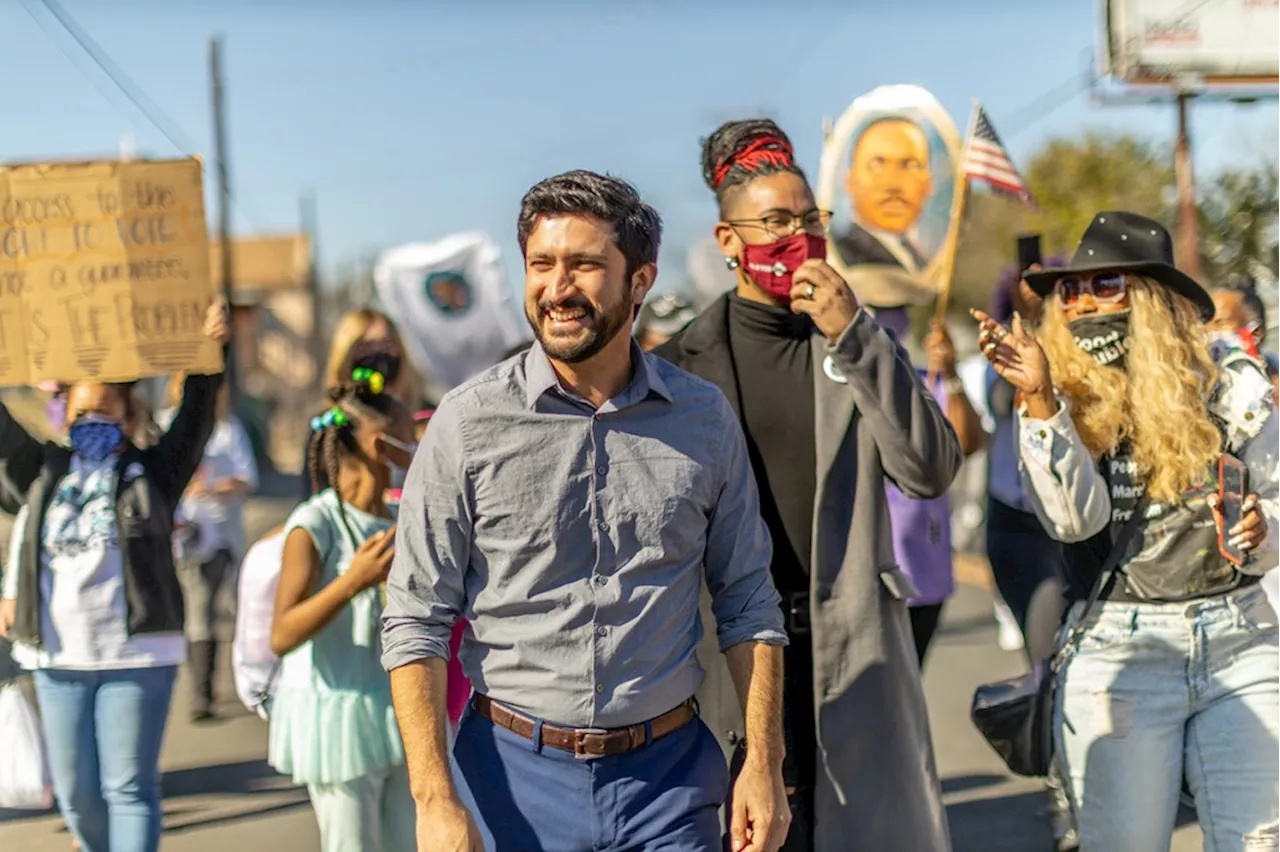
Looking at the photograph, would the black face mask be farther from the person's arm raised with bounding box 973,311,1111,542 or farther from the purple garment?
the purple garment

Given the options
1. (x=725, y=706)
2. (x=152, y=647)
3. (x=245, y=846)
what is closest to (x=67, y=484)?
(x=152, y=647)

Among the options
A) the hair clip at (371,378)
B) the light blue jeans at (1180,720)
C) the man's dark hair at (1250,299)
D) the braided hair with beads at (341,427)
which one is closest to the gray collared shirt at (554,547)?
the light blue jeans at (1180,720)

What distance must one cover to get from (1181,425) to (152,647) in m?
3.17

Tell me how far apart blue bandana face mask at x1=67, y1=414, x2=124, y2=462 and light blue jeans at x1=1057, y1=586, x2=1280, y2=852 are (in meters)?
3.15

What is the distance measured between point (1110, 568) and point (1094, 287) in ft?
2.46

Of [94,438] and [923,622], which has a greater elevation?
[94,438]

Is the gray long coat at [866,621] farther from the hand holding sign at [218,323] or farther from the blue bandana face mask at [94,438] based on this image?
the blue bandana face mask at [94,438]

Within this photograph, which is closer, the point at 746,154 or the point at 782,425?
the point at 782,425

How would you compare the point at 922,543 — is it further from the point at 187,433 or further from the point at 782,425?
the point at 187,433

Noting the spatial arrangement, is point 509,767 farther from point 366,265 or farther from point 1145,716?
point 366,265

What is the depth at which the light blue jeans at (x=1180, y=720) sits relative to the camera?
3.77 m

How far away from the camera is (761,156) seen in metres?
4.08

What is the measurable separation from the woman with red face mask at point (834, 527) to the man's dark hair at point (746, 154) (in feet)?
0.10

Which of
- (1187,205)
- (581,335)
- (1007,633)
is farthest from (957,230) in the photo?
(1187,205)
